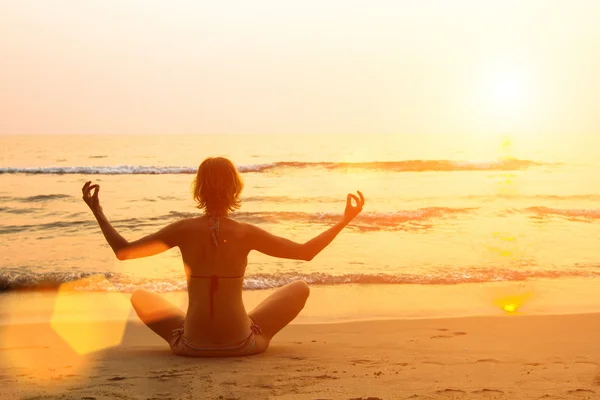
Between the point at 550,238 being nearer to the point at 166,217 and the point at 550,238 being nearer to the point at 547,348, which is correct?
the point at 547,348

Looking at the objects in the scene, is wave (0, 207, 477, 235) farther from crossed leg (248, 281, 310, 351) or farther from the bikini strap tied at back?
the bikini strap tied at back

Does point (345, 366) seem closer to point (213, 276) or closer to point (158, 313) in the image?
point (213, 276)

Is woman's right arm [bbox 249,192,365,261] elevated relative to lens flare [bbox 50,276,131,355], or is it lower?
elevated

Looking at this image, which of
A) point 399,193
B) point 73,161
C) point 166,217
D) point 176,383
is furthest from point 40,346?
point 73,161

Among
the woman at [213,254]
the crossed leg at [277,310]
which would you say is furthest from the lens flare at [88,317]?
the crossed leg at [277,310]

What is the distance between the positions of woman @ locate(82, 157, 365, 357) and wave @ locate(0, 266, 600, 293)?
Result: 3.79 meters

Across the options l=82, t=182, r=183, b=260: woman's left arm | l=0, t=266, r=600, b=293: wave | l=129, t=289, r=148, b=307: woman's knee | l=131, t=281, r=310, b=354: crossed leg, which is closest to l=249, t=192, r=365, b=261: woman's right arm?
l=82, t=182, r=183, b=260: woman's left arm

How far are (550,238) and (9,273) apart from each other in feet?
31.2

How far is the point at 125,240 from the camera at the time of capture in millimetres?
4223

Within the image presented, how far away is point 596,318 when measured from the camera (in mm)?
6621

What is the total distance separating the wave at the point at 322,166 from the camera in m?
33.2

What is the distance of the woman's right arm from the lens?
14.1ft

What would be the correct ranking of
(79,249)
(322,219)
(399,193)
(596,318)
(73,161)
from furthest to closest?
(73,161) < (399,193) < (322,219) < (79,249) < (596,318)

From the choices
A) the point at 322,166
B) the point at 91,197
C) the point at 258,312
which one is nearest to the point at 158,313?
the point at 258,312
